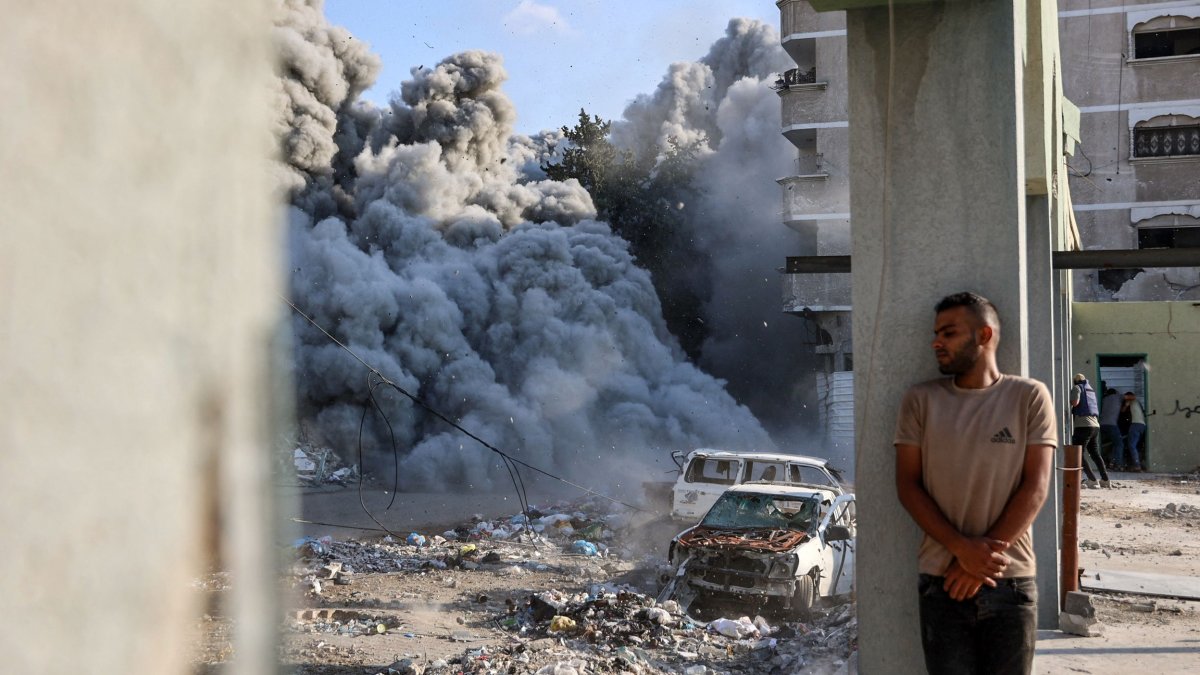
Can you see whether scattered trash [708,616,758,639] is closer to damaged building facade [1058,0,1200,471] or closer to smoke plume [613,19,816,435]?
damaged building facade [1058,0,1200,471]

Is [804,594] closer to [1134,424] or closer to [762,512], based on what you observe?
[762,512]

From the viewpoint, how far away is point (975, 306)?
3.34 metres

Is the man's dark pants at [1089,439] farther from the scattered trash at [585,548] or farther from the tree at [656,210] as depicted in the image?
the tree at [656,210]

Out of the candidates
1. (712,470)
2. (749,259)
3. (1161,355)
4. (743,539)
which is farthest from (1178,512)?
(749,259)

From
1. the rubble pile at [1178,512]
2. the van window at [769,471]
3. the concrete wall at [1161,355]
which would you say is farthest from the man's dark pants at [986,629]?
the concrete wall at [1161,355]

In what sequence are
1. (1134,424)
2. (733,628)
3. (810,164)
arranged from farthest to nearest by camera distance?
(810,164), (1134,424), (733,628)

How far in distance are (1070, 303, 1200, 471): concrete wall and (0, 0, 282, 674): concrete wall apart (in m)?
22.1

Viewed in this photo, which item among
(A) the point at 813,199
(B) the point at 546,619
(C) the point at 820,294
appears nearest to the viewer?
(B) the point at 546,619

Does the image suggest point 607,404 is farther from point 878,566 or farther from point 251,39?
point 251,39

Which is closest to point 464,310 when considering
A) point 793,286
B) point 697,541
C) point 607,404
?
point 607,404

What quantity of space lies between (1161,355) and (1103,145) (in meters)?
7.48

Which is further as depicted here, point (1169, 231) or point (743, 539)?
point (1169, 231)

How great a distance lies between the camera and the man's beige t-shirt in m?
3.16

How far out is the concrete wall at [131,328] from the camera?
44cm
